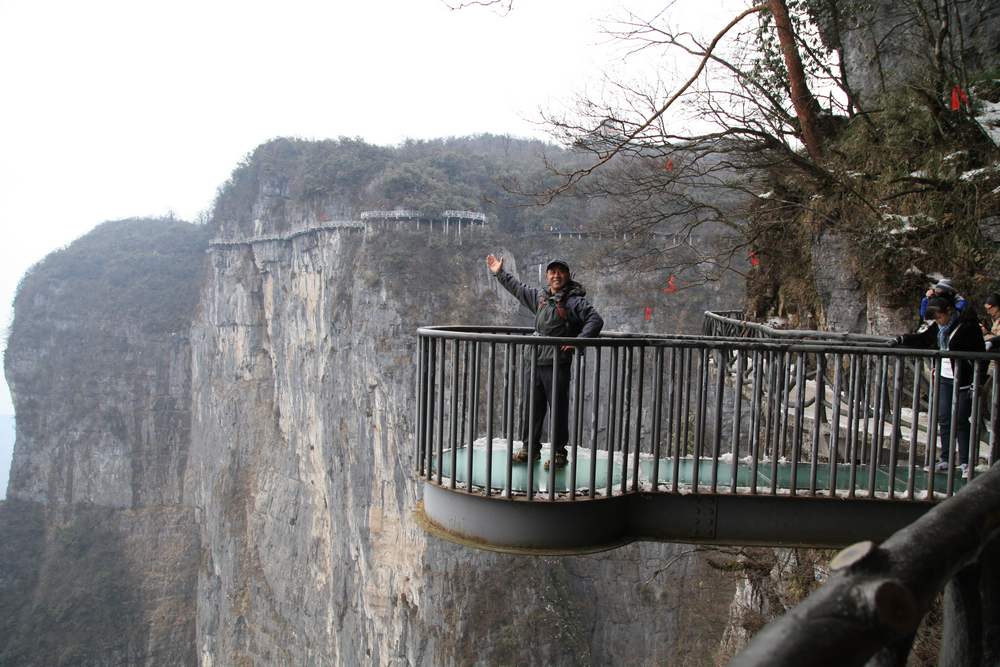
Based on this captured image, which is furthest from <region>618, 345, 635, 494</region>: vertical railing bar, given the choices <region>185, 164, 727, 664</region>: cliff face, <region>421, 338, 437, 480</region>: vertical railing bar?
<region>185, 164, 727, 664</region>: cliff face

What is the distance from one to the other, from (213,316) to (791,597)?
159 ft

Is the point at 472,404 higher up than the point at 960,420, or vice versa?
the point at 472,404

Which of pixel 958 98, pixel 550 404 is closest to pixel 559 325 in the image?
pixel 550 404

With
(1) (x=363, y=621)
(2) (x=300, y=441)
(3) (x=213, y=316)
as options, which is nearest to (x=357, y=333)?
(2) (x=300, y=441)

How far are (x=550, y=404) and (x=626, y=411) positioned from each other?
0.53 m

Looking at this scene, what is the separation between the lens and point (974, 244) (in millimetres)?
7094

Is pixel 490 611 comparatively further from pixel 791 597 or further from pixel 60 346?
pixel 60 346

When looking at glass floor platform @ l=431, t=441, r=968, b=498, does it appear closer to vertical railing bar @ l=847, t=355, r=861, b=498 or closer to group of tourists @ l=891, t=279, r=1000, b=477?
vertical railing bar @ l=847, t=355, r=861, b=498

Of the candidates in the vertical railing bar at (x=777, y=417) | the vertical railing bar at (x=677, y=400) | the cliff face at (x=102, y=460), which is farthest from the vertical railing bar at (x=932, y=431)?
the cliff face at (x=102, y=460)

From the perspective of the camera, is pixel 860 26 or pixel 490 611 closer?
pixel 860 26

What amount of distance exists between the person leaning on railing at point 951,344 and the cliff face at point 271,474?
1262cm

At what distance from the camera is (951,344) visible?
5.14 m

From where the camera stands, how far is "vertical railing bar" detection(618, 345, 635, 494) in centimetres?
421

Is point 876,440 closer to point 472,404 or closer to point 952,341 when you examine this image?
point 952,341
